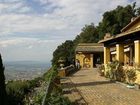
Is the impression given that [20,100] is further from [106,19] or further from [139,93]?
[106,19]

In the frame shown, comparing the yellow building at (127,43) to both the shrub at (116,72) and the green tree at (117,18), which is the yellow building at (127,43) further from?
the green tree at (117,18)

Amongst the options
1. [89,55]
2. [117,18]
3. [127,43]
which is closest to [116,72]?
[127,43]

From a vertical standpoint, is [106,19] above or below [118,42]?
above

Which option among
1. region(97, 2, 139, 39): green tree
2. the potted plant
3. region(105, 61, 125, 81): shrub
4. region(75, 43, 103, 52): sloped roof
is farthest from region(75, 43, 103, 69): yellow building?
the potted plant

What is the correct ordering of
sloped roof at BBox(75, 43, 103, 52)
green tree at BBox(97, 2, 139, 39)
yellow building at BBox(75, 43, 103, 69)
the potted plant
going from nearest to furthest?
the potted plant, sloped roof at BBox(75, 43, 103, 52), yellow building at BBox(75, 43, 103, 69), green tree at BBox(97, 2, 139, 39)

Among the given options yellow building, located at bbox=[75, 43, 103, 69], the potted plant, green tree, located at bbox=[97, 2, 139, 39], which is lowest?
the potted plant

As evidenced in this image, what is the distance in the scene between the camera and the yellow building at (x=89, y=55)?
5950 centimetres

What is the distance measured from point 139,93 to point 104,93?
1816 millimetres

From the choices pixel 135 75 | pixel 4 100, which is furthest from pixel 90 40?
pixel 4 100

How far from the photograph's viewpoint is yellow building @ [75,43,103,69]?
5950 centimetres

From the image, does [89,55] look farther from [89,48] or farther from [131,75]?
[131,75]

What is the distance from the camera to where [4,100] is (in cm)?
1242

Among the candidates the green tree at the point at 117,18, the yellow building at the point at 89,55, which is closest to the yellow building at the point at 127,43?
the yellow building at the point at 89,55

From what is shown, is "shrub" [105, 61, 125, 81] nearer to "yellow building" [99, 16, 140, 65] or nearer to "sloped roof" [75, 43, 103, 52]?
"yellow building" [99, 16, 140, 65]
